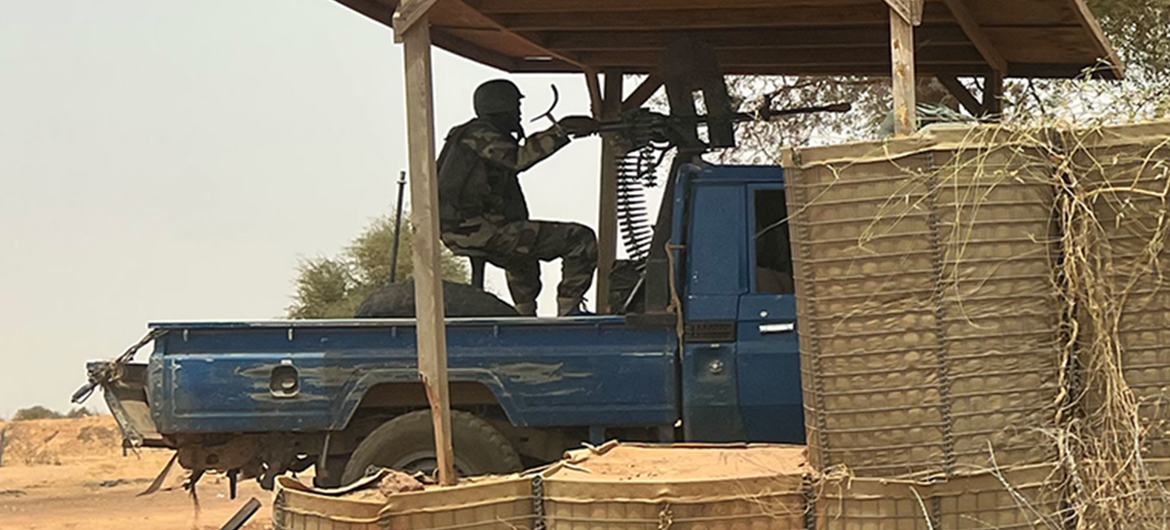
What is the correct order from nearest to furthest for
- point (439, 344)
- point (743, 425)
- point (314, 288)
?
point (439, 344) < point (743, 425) < point (314, 288)

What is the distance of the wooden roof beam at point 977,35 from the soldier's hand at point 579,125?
81.0 inches

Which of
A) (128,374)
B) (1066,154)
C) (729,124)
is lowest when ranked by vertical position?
(128,374)

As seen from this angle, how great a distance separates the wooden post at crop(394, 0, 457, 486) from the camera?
577 centimetres

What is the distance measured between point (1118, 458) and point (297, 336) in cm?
412

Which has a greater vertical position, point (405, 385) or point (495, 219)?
point (495, 219)

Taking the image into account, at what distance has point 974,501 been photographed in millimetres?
4887

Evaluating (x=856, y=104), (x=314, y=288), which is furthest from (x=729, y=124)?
(x=314, y=288)

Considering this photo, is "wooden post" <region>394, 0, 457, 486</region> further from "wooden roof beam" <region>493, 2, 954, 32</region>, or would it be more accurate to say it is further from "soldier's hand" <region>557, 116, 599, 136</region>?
"wooden roof beam" <region>493, 2, 954, 32</region>

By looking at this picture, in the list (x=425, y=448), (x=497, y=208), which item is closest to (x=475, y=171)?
(x=497, y=208)

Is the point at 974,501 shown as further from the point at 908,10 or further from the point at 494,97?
the point at 494,97

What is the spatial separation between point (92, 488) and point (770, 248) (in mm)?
13995

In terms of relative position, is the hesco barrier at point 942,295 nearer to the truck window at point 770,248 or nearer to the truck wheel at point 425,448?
the truck window at point 770,248

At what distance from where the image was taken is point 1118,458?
4.79 metres

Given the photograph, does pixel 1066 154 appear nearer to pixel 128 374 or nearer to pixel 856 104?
pixel 128 374
